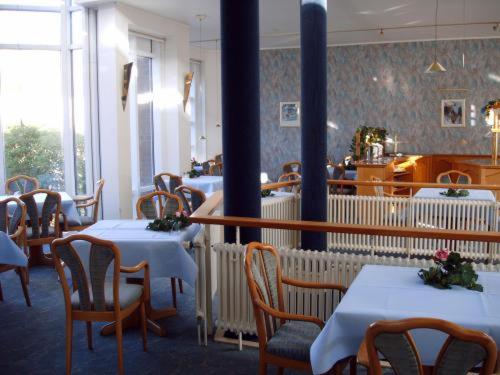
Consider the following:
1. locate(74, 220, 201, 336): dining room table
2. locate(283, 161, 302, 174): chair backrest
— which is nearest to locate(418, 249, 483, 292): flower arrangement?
locate(74, 220, 201, 336): dining room table

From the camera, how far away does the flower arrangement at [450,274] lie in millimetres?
3135

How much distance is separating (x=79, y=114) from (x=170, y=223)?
567cm

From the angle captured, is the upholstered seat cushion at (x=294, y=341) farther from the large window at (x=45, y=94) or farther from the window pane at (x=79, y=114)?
the window pane at (x=79, y=114)

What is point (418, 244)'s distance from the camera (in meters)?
7.32

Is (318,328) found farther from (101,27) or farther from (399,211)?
(101,27)

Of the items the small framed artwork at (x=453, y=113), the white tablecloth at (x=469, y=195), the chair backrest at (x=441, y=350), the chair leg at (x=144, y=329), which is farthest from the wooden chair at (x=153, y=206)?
the small framed artwork at (x=453, y=113)

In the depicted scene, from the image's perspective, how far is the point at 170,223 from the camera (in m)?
5.04

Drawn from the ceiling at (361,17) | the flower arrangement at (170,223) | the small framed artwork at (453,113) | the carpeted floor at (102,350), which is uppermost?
the ceiling at (361,17)

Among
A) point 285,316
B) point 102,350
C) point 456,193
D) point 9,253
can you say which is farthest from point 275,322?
point 456,193

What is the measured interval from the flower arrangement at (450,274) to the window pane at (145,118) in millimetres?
8109

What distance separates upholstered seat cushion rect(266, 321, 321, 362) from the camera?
3180mm

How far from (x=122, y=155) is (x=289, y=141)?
6.17 meters

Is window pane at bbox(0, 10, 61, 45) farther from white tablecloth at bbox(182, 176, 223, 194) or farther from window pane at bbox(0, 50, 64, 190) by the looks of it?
white tablecloth at bbox(182, 176, 223, 194)

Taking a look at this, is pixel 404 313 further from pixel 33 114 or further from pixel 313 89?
pixel 33 114
